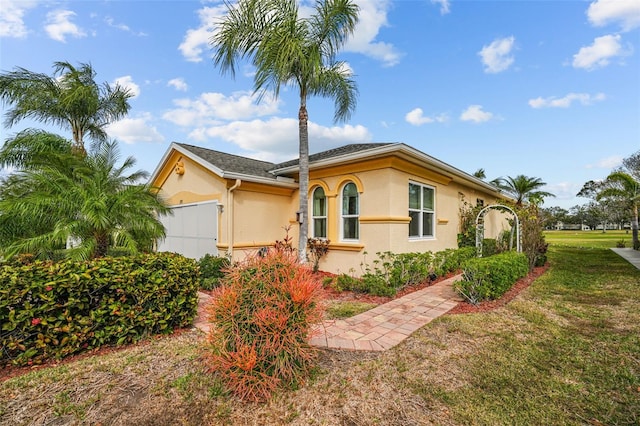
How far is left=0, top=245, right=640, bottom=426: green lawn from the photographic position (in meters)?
2.67

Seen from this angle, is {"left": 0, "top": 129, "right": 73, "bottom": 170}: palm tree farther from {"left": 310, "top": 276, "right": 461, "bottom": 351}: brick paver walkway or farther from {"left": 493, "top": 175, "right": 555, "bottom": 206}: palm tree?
{"left": 493, "top": 175, "right": 555, "bottom": 206}: palm tree

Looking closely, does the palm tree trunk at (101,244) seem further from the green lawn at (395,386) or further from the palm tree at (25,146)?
the palm tree at (25,146)

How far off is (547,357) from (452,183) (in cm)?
Answer: 868

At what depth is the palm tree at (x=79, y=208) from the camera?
16.6 ft

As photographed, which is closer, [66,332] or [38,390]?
[38,390]

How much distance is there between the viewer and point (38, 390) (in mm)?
3039

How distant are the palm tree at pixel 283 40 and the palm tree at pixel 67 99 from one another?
27.5 feet

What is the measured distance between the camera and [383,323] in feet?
16.8

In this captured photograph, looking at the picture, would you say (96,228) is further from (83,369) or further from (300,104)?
(300,104)

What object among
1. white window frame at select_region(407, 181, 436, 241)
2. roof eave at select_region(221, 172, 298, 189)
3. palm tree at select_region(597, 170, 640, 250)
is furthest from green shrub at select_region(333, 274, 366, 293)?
palm tree at select_region(597, 170, 640, 250)

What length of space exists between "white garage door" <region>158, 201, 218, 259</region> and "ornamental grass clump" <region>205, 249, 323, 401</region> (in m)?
6.60

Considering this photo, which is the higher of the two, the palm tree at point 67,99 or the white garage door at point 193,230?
the palm tree at point 67,99

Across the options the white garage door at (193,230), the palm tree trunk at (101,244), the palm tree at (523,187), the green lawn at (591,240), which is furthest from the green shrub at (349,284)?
the green lawn at (591,240)

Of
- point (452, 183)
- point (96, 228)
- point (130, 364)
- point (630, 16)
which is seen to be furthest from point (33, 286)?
point (630, 16)
